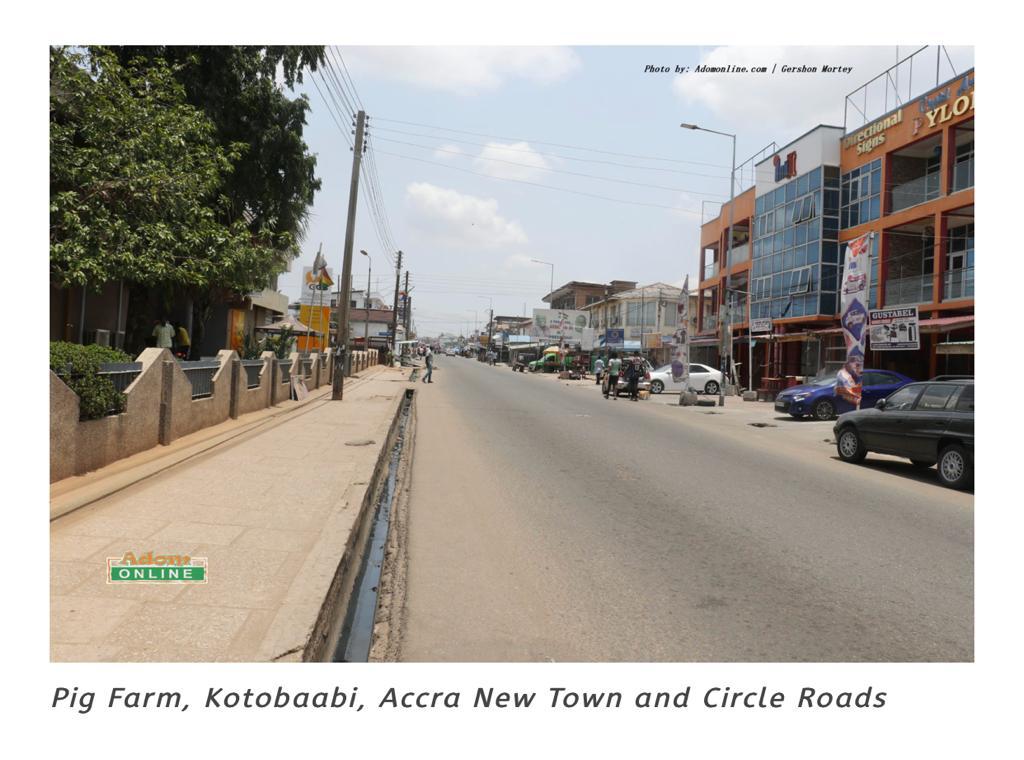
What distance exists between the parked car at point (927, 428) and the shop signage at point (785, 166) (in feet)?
85.4

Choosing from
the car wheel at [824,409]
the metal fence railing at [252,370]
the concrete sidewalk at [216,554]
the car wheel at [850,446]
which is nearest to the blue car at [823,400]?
the car wheel at [824,409]

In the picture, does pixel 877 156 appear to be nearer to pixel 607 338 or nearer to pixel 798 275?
pixel 798 275

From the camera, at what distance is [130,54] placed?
614 inches

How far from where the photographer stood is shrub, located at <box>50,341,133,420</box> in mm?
7414

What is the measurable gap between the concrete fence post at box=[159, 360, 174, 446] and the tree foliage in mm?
1690

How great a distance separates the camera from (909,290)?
27953 millimetres

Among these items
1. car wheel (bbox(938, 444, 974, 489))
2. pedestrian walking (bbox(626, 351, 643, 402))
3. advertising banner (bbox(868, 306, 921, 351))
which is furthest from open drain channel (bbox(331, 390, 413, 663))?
pedestrian walking (bbox(626, 351, 643, 402))

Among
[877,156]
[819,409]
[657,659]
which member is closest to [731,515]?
[657,659]

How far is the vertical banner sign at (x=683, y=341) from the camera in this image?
29.1 m

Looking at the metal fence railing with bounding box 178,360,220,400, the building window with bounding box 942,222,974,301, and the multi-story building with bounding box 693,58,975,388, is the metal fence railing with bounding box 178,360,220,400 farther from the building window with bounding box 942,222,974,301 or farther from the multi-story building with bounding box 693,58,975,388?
the building window with bounding box 942,222,974,301

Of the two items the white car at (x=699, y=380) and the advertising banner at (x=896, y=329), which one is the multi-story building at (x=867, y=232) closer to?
the white car at (x=699, y=380)
